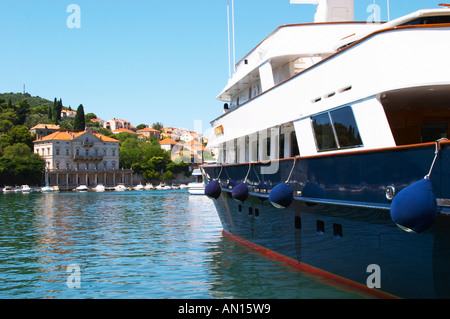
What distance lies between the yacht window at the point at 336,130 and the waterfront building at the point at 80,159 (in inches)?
4885

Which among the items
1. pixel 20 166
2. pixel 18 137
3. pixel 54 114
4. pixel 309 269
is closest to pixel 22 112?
pixel 54 114

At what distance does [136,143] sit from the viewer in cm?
17462

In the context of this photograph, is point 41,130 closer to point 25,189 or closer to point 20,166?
point 20,166

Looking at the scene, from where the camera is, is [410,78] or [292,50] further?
[292,50]

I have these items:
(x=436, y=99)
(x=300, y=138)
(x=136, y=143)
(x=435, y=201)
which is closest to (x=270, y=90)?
(x=300, y=138)

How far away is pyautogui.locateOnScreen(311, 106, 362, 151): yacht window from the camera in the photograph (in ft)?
32.7

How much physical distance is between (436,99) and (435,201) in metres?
3.11

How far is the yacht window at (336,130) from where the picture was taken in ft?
32.7

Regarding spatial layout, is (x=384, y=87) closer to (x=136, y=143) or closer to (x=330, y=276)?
(x=330, y=276)
